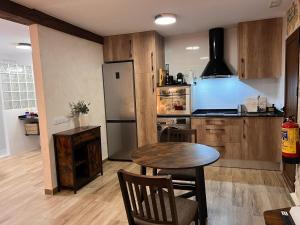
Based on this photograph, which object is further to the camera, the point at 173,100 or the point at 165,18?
the point at 173,100

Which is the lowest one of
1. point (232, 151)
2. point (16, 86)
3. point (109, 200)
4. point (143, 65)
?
point (109, 200)

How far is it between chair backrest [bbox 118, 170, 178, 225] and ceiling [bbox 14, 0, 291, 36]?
2124mm

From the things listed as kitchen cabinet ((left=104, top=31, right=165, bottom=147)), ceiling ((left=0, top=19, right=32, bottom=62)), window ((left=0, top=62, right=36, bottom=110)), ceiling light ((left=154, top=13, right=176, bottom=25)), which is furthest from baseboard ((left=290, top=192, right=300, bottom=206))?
window ((left=0, top=62, right=36, bottom=110))

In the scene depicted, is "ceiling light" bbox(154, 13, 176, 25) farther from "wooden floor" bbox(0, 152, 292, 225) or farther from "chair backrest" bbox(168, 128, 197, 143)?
"wooden floor" bbox(0, 152, 292, 225)

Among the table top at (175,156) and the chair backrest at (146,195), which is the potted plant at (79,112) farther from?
the chair backrest at (146,195)

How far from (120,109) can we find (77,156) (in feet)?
4.30

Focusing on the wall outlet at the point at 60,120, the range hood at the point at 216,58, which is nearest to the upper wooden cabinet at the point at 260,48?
the range hood at the point at 216,58

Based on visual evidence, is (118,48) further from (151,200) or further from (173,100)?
(151,200)

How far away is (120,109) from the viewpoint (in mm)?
4434

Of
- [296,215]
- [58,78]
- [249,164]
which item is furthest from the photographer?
[249,164]

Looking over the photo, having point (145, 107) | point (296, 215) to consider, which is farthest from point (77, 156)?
point (296, 215)

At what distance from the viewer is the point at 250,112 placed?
12.9 feet

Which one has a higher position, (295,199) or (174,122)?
(174,122)

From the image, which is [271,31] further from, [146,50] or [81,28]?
[81,28]
